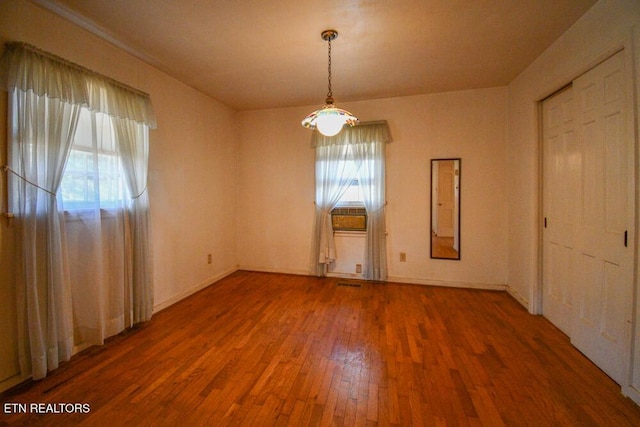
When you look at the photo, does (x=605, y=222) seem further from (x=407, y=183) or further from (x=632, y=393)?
(x=407, y=183)

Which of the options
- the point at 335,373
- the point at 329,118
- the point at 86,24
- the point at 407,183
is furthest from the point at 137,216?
the point at 407,183

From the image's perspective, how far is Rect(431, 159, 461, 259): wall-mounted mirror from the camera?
12.2ft

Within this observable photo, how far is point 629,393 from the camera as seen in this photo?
1660 millimetres

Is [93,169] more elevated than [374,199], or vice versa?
[93,169]

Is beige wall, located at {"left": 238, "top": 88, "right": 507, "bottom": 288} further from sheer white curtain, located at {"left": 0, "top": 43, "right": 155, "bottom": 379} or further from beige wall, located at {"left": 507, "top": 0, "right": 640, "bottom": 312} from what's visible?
sheer white curtain, located at {"left": 0, "top": 43, "right": 155, "bottom": 379}

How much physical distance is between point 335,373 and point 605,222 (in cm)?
229

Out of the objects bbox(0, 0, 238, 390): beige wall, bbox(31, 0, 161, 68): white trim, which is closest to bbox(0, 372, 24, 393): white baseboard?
bbox(0, 0, 238, 390): beige wall

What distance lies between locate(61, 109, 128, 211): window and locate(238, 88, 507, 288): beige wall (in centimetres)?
225

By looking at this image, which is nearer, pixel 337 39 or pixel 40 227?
pixel 40 227

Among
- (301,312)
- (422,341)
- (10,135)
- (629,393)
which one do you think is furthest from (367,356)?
(10,135)

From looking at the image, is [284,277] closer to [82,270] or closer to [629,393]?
[82,270]

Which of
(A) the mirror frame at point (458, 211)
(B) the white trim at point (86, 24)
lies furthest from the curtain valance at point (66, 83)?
(A) the mirror frame at point (458, 211)

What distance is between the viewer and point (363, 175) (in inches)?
156

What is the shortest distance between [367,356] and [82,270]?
2.48 meters
